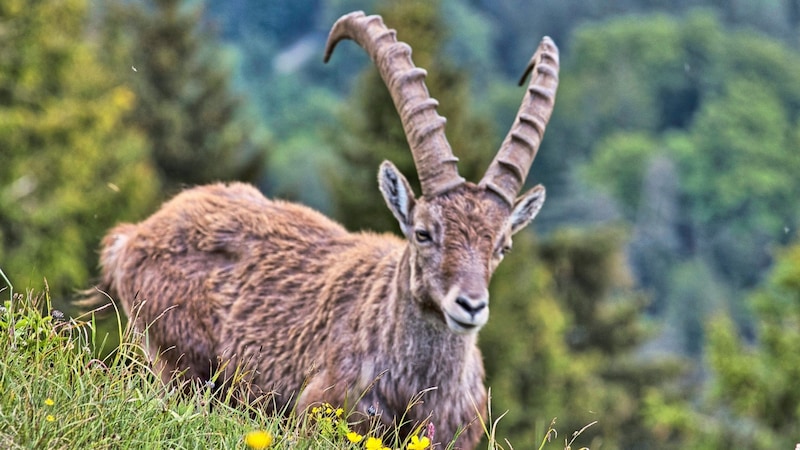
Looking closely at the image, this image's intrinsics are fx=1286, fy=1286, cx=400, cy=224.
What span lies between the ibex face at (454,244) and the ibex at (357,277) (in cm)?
1

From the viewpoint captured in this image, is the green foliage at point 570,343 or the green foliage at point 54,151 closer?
the green foliage at point 570,343

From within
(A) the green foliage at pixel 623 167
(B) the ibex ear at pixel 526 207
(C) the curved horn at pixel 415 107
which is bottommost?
(B) the ibex ear at pixel 526 207

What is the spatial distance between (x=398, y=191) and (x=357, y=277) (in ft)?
2.80

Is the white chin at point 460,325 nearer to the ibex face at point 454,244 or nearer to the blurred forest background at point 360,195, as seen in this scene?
the ibex face at point 454,244

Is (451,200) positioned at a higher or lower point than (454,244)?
higher

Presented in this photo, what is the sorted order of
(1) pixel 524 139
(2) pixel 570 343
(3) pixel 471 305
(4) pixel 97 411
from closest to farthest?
(4) pixel 97 411 < (3) pixel 471 305 < (1) pixel 524 139 < (2) pixel 570 343

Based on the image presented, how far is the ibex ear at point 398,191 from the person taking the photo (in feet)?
29.2

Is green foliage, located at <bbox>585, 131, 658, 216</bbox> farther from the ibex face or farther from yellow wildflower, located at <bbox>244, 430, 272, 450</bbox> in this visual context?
yellow wildflower, located at <bbox>244, 430, 272, 450</bbox>

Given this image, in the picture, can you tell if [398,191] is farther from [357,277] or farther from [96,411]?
[96,411]

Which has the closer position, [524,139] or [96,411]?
[96,411]

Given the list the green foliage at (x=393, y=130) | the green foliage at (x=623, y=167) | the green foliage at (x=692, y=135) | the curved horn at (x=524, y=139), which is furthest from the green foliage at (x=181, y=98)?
the green foliage at (x=623, y=167)

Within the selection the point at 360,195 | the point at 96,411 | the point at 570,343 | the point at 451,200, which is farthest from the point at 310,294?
the point at 570,343

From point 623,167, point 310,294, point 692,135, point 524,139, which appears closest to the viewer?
point 524,139

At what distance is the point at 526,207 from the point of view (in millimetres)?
9133
